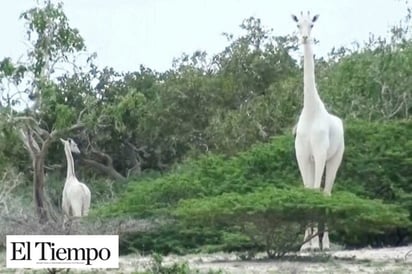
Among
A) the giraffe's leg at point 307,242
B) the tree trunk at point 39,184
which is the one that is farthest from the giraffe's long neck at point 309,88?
the tree trunk at point 39,184

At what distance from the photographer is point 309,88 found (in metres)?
13.8

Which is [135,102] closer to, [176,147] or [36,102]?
[36,102]

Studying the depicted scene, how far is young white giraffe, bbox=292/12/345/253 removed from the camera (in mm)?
13648

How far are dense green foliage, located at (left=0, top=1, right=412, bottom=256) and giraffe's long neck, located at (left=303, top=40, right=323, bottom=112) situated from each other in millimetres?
1214

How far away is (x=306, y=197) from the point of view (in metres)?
12.1

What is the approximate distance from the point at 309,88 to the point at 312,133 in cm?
56

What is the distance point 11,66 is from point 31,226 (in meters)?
5.29

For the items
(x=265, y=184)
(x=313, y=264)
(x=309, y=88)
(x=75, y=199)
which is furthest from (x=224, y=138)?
(x=313, y=264)

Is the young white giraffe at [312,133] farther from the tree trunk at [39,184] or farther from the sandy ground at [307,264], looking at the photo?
A: the tree trunk at [39,184]

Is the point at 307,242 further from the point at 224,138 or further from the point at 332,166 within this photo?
the point at 224,138

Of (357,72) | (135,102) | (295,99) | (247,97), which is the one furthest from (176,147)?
(135,102)

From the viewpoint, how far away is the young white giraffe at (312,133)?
13.6 metres

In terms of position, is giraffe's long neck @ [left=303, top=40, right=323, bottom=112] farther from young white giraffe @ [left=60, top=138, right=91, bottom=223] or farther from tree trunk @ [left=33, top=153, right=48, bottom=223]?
young white giraffe @ [left=60, top=138, right=91, bottom=223]

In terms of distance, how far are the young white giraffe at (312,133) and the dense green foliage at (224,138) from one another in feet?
2.20
